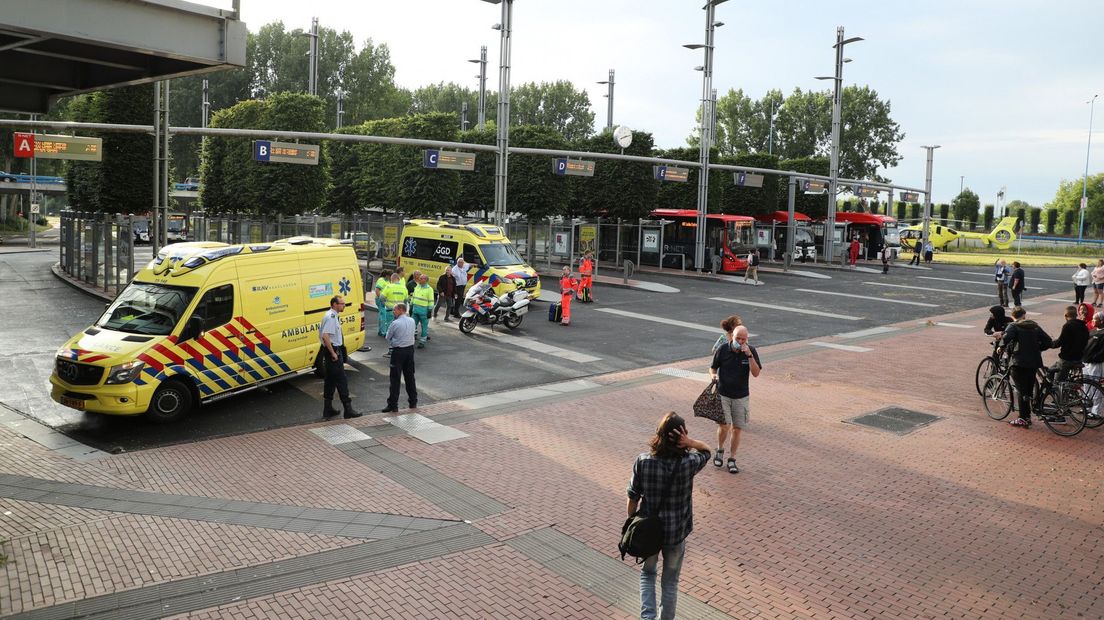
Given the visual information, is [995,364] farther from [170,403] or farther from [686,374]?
[170,403]

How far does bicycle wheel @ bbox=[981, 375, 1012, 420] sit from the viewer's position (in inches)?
507

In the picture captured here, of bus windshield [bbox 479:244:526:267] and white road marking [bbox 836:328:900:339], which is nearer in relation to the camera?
white road marking [bbox 836:328:900:339]

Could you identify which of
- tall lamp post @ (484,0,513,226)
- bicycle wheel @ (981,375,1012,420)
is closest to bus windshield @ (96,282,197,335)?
bicycle wheel @ (981,375,1012,420)

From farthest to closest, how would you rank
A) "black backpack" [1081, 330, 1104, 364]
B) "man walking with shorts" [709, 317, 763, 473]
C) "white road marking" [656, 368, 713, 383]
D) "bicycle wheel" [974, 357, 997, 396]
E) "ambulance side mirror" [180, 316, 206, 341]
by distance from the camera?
"white road marking" [656, 368, 713, 383] → "bicycle wheel" [974, 357, 997, 396] → "black backpack" [1081, 330, 1104, 364] → "ambulance side mirror" [180, 316, 206, 341] → "man walking with shorts" [709, 317, 763, 473]

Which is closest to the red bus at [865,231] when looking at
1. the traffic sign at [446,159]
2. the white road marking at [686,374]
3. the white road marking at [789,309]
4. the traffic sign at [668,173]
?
the traffic sign at [668,173]

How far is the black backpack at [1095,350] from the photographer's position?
40.9 ft

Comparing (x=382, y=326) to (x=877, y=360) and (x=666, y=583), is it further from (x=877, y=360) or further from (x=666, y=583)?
(x=666, y=583)

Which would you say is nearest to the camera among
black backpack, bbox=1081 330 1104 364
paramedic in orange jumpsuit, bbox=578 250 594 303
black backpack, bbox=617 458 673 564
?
black backpack, bbox=617 458 673 564

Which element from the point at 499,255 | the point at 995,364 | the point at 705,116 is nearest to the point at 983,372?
the point at 995,364

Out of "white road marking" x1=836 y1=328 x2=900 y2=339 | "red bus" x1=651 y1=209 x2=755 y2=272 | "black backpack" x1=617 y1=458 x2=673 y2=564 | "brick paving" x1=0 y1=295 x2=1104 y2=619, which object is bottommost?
"brick paving" x1=0 y1=295 x2=1104 y2=619

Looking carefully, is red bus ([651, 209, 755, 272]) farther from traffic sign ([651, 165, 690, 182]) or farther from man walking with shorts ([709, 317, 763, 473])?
man walking with shorts ([709, 317, 763, 473])

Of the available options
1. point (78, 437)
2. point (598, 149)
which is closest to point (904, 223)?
point (598, 149)

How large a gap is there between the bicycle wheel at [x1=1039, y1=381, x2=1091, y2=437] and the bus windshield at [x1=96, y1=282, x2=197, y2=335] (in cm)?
1263

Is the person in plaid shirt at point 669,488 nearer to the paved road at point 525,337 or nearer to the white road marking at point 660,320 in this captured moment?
the paved road at point 525,337
